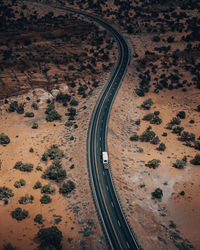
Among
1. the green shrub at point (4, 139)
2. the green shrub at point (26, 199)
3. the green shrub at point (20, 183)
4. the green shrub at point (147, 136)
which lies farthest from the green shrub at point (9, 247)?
the green shrub at point (147, 136)

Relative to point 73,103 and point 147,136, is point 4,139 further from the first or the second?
point 147,136

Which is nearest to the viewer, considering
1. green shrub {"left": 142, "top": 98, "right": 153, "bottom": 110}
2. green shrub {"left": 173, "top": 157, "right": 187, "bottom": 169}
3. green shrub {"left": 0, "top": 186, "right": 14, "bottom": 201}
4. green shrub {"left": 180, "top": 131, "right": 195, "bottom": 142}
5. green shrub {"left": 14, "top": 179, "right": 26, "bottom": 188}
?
green shrub {"left": 0, "top": 186, "right": 14, "bottom": 201}

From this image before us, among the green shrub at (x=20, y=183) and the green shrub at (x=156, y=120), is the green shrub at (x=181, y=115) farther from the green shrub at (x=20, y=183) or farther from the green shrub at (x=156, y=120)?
the green shrub at (x=20, y=183)

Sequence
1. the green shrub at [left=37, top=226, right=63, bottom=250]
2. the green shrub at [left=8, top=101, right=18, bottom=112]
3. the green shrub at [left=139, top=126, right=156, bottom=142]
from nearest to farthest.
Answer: the green shrub at [left=37, top=226, right=63, bottom=250] → the green shrub at [left=139, top=126, right=156, bottom=142] → the green shrub at [left=8, top=101, right=18, bottom=112]

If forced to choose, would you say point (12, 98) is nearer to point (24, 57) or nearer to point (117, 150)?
point (24, 57)

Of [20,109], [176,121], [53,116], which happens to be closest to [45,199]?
[53,116]

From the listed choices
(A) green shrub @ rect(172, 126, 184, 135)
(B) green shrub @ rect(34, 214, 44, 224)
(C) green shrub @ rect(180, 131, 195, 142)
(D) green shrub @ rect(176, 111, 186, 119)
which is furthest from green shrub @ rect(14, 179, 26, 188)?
(D) green shrub @ rect(176, 111, 186, 119)

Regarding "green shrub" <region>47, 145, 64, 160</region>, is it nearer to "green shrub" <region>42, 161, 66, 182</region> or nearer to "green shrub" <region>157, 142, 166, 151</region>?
"green shrub" <region>42, 161, 66, 182</region>
